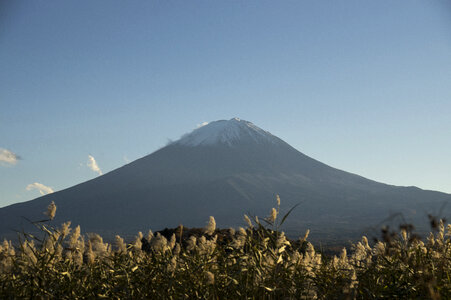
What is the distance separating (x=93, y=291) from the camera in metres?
3.90

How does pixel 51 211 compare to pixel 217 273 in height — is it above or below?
above

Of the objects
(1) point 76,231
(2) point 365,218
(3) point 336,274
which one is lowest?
(2) point 365,218

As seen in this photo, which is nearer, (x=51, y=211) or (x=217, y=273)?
(x=51, y=211)

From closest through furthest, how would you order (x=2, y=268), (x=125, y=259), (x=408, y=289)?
(x=408, y=289)
(x=2, y=268)
(x=125, y=259)

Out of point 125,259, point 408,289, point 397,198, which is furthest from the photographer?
point 397,198

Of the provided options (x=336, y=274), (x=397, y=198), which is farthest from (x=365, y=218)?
(x=336, y=274)

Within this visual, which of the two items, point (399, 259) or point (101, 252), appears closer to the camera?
point (101, 252)

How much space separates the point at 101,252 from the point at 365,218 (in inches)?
6856

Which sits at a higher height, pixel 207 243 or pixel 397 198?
pixel 207 243

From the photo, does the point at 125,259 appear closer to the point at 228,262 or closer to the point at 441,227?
the point at 228,262

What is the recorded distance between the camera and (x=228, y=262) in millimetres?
4695

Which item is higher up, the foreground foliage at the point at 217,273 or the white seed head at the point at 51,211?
the white seed head at the point at 51,211

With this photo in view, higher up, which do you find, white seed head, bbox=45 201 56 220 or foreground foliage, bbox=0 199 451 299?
white seed head, bbox=45 201 56 220

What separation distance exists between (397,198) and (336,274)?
689 ft
